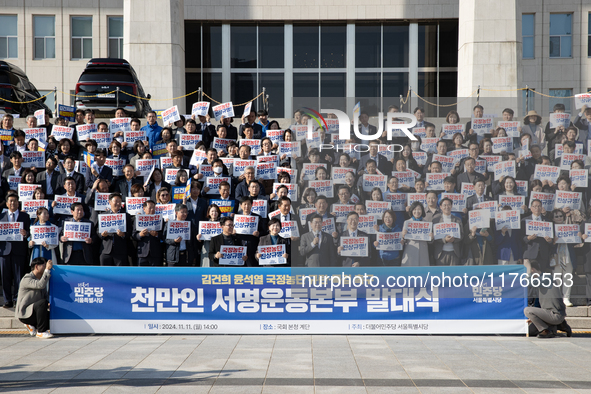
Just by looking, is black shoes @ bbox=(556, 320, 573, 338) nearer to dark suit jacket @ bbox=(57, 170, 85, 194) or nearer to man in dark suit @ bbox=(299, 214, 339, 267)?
man in dark suit @ bbox=(299, 214, 339, 267)

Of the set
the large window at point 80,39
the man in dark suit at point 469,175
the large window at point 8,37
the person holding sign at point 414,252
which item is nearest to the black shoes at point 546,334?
the person holding sign at point 414,252

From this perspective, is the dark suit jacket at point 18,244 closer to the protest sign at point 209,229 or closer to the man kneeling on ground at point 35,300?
the man kneeling on ground at point 35,300

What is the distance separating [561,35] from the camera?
28.7 metres

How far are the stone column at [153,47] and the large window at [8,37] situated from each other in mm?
10314

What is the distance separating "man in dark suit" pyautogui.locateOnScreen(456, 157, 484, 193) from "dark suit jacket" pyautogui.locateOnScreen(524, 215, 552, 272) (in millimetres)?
1429

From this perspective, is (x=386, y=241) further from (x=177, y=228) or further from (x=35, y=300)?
(x=35, y=300)

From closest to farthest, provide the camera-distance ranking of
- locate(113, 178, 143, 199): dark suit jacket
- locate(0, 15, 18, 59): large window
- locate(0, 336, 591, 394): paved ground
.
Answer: locate(0, 336, 591, 394): paved ground
locate(113, 178, 143, 199): dark suit jacket
locate(0, 15, 18, 59): large window

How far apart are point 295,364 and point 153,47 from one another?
1828 cm

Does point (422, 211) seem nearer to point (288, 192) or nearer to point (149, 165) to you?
point (288, 192)

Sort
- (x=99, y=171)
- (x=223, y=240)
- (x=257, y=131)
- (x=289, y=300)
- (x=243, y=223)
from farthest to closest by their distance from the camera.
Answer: (x=257, y=131) → (x=99, y=171) → (x=243, y=223) → (x=223, y=240) → (x=289, y=300)

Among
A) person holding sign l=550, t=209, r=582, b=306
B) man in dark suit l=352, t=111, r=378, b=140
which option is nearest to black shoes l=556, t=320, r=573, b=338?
person holding sign l=550, t=209, r=582, b=306

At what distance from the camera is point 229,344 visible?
8.80m

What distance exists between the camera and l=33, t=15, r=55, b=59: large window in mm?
29719

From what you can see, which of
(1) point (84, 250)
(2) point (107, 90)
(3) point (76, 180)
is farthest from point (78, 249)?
(2) point (107, 90)
